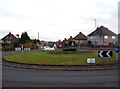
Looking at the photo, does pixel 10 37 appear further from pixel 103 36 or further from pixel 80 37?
pixel 103 36

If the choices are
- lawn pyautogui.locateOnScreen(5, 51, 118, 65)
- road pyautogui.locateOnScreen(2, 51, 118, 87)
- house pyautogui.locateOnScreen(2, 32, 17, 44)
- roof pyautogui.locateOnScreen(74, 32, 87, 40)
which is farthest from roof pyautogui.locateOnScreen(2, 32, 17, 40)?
road pyautogui.locateOnScreen(2, 51, 118, 87)

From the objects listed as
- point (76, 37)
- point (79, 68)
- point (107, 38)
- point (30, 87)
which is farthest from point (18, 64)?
point (76, 37)

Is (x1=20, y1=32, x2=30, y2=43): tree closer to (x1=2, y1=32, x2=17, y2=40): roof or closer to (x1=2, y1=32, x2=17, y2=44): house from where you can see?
(x1=2, y1=32, x2=17, y2=44): house

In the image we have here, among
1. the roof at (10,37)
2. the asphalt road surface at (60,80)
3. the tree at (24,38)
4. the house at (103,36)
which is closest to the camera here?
the asphalt road surface at (60,80)

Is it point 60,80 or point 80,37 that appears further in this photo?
point 80,37

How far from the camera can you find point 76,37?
389ft

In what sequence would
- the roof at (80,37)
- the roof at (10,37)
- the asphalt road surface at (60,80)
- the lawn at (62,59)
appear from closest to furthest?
the asphalt road surface at (60,80) < the lawn at (62,59) < the roof at (80,37) < the roof at (10,37)

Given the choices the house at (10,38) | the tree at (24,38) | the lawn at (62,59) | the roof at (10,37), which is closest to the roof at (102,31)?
the tree at (24,38)

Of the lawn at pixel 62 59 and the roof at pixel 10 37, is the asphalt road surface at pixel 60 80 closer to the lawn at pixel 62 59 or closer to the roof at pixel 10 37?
the lawn at pixel 62 59

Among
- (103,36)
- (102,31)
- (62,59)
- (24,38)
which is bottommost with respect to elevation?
(62,59)

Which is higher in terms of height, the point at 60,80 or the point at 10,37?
the point at 10,37

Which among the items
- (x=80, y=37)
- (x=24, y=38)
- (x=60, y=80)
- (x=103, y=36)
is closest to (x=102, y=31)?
(x=103, y=36)

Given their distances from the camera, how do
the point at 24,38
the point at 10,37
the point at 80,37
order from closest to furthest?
the point at 24,38
the point at 80,37
the point at 10,37

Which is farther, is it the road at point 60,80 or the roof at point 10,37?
the roof at point 10,37
